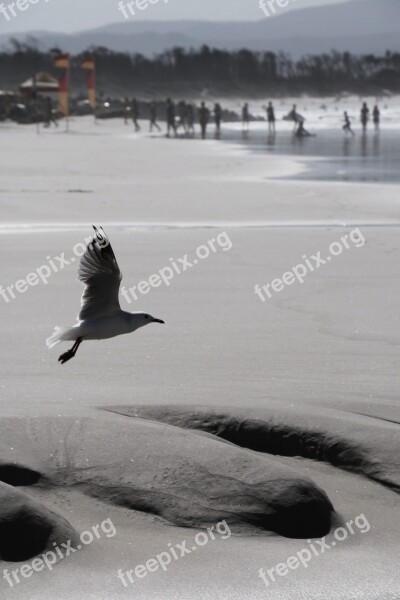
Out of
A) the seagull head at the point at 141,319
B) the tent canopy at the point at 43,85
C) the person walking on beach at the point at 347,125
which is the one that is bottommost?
the person walking on beach at the point at 347,125

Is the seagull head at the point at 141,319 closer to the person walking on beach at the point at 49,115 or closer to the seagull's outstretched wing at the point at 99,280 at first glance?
the seagull's outstretched wing at the point at 99,280

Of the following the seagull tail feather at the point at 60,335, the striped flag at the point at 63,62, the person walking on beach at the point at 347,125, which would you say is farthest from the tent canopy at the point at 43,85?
the seagull tail feather at the point at 60,335

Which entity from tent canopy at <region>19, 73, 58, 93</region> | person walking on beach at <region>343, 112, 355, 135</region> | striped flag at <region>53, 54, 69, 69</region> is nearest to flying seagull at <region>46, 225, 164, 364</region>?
striped flag at <region>53, 54, 69, 69</region>

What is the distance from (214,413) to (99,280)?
2.56 ft

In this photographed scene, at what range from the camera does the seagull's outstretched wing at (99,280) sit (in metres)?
5.19

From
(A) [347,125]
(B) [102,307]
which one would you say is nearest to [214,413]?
(B) [102,307]

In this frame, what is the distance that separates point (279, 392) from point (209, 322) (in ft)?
6.14

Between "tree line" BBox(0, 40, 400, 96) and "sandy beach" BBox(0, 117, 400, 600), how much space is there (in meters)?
115

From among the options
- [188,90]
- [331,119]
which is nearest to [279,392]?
[331,119]

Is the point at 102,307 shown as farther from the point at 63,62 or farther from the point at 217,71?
the point at 217,71

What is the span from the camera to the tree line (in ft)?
423

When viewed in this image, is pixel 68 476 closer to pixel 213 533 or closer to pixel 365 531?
pixel 213 533

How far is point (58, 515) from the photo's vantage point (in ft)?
14.3

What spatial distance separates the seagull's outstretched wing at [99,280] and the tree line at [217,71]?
119 m
